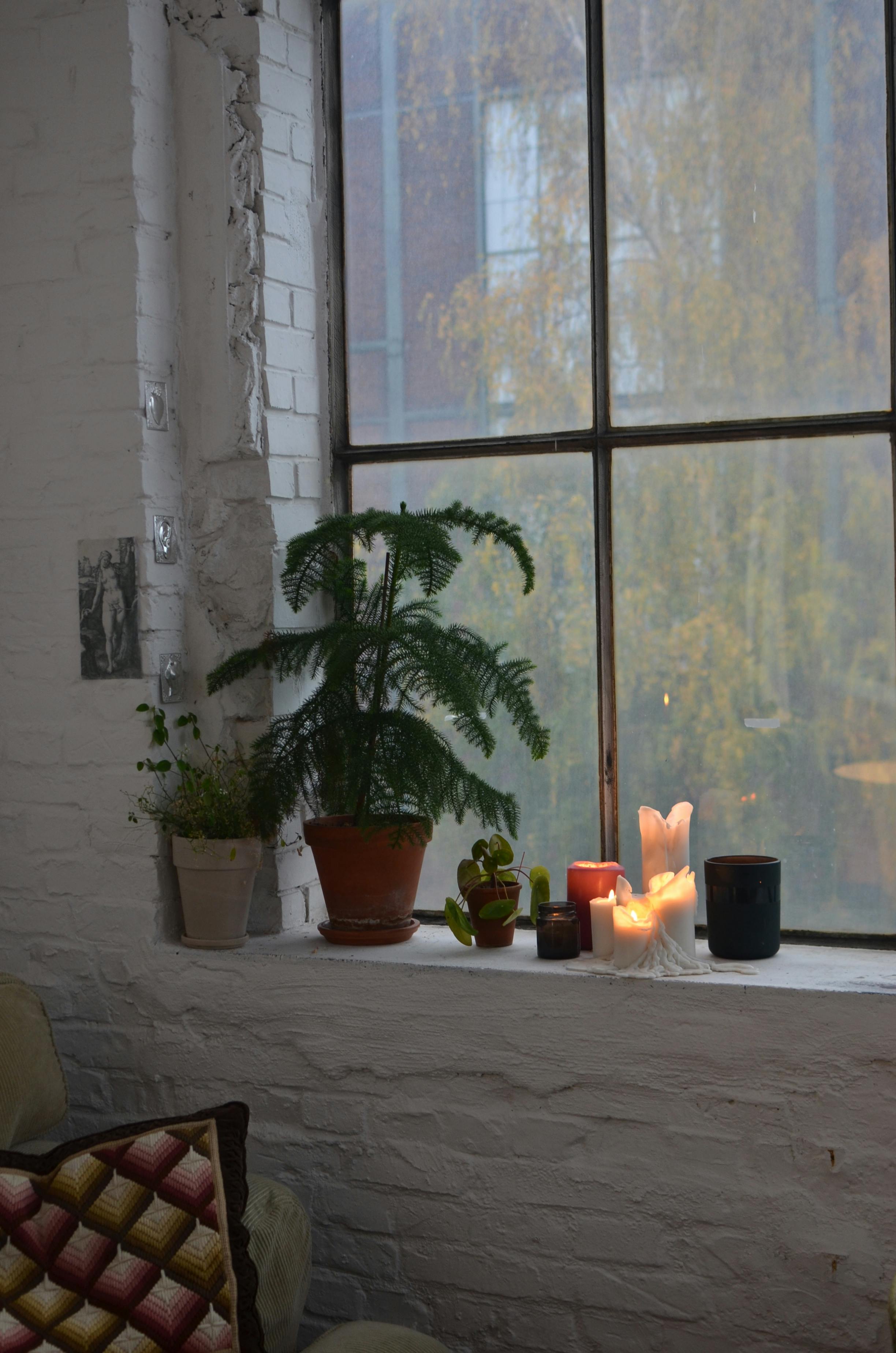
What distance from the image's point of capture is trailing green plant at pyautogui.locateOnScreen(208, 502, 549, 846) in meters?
2.08

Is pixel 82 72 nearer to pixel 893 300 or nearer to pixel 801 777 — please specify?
pixel 893 300

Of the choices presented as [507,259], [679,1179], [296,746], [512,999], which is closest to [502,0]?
[507,259]

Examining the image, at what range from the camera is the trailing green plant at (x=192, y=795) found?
6.99 ft

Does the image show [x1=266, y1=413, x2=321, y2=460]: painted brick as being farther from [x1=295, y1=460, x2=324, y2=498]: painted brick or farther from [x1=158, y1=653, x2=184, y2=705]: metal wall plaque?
[x1=158, y1=653, x2=184, y2=705]: metal wall plaque

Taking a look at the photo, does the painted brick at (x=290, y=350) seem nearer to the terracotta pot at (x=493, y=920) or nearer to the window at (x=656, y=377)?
the window at (x=656, y=377)

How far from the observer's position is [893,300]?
6.64 feet

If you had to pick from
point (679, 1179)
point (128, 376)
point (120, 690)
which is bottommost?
point (679, 1179)

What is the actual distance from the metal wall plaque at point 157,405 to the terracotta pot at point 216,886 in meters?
0.72

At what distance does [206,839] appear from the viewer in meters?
2.12

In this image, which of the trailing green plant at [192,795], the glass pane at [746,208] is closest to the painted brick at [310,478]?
the trailing green plant at [192,795]

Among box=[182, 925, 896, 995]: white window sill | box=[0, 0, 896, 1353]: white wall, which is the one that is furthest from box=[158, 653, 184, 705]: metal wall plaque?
box=[182, 925, 896, 995]: white window sill

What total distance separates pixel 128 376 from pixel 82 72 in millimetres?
534

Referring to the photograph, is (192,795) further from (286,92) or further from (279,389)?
(286,92)

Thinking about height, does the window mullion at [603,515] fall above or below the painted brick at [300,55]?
below
